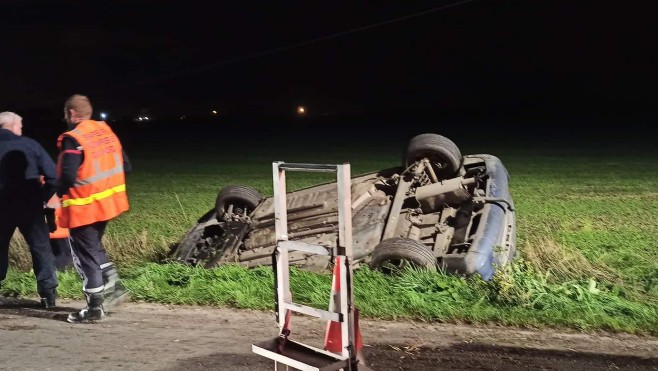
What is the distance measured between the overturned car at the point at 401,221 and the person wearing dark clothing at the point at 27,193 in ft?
5.21

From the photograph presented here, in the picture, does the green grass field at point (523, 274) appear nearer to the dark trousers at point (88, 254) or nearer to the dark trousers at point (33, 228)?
the dark trousers at point (33, 228)

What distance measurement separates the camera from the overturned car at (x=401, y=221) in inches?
244

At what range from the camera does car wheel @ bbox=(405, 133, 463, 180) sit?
758 cm

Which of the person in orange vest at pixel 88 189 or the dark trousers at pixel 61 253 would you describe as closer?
the person in orange vest at pixel 88 189

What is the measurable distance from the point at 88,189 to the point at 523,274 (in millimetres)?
3404

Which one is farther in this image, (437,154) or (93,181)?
(437,154)

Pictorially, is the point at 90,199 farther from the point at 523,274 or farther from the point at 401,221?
the point at 523,274

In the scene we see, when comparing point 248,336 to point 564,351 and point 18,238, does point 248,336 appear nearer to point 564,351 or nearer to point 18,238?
point 564,351

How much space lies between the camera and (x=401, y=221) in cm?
701

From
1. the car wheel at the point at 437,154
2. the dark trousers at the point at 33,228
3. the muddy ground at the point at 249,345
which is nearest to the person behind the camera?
the muddy ground at the point at 249,345

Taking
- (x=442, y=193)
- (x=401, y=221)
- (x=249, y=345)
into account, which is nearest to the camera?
(x=249, y=345)

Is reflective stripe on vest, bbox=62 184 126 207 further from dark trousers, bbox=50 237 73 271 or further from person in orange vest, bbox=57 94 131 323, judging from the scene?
dark trousers, bbox=50 237 73 271

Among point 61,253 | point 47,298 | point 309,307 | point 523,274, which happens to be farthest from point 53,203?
point 523,274

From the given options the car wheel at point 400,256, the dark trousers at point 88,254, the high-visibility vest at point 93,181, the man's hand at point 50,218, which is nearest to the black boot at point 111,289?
the dark trousers at point 88,254
